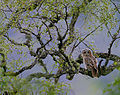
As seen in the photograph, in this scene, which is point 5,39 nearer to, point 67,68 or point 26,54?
point 26,54

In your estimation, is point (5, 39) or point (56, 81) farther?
point (5, 39)

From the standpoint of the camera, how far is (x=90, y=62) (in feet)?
21.5

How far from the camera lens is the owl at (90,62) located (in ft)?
21.4

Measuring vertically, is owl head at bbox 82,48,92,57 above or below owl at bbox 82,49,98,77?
above

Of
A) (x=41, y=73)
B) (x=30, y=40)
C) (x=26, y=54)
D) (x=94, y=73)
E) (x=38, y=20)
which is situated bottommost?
(x=94, y=73)

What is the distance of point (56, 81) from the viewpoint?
6.68 metres

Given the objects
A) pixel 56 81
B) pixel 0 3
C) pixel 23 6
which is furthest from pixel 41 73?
pixel 0 3

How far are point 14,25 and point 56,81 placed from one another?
2.67 meters

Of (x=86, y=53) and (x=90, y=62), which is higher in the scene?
(x=86, y=53)

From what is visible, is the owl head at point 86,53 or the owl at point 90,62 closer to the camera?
the owl at point 90,62

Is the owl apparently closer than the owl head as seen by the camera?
Yes

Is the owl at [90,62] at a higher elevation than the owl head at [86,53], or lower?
lower

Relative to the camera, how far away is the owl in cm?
652

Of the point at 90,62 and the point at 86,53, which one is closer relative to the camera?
the point at 90,62
